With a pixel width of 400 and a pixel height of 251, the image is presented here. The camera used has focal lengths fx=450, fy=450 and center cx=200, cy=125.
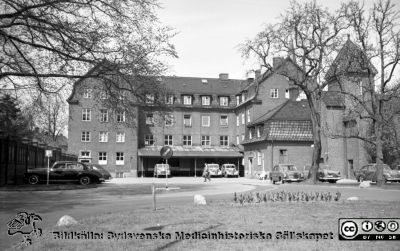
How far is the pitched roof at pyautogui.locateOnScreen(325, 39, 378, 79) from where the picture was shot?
31094 millimetres

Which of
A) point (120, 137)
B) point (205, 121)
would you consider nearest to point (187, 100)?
point (205, 121)

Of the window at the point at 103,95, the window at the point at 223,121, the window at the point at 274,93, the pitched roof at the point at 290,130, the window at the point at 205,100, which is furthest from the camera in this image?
the window at the point at 223,121

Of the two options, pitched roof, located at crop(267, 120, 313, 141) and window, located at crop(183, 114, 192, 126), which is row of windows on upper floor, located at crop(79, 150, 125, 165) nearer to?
window, located at crop(183, 114, 192, 126)

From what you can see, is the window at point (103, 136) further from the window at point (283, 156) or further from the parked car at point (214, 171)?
the window at point (283, 156)

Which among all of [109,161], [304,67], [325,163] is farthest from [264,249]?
[109,161]

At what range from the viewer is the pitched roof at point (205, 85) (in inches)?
2670

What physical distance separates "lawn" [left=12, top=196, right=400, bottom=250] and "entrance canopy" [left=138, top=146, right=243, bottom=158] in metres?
44.7

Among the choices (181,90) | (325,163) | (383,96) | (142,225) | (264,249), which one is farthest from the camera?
(181,90)

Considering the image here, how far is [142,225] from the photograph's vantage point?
35.3 ft

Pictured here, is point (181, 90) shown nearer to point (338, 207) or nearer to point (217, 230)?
point (338, 207)

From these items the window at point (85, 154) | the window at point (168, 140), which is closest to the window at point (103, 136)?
the window at point (85, 154)

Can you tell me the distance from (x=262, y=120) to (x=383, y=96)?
24177 millimetres

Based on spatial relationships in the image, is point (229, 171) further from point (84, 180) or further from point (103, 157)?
point (84, 180)

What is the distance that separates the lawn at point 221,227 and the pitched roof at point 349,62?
61.0 feet
